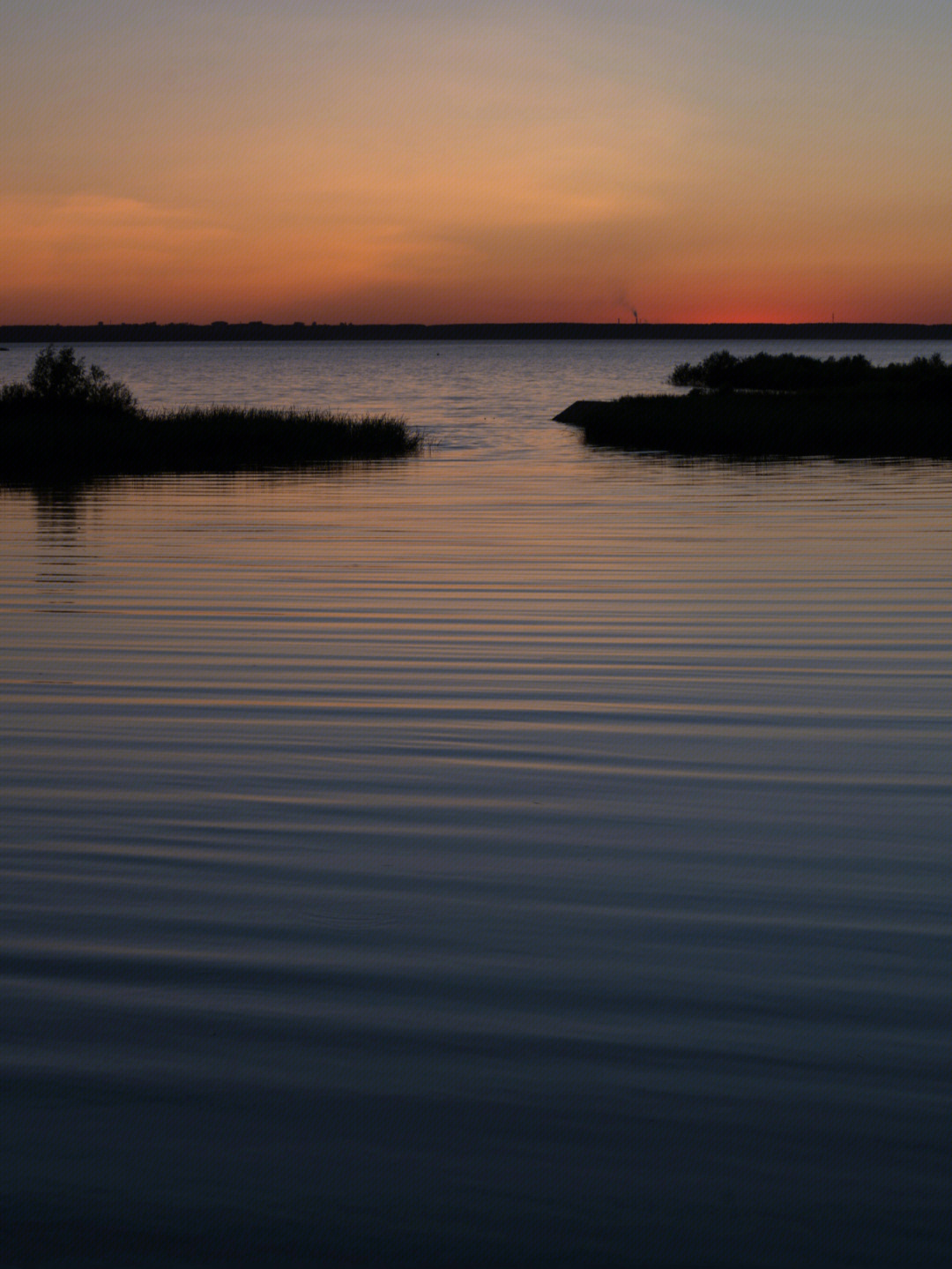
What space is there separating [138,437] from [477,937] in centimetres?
3595

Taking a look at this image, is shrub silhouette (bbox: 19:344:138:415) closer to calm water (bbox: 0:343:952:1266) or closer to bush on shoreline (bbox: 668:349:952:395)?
bush on shoreline (bbox: 668:349:952:395)

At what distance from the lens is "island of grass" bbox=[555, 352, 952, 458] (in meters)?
42.2

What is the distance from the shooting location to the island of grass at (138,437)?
125ft

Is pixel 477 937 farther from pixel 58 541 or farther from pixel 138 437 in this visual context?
pixel 138 437

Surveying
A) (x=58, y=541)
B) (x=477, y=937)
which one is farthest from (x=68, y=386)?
(x=477, y=937)

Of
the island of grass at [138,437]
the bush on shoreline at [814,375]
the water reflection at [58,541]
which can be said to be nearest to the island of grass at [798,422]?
the bush on shoreline at [814,375]

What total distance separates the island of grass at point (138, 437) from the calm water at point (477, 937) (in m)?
24.5

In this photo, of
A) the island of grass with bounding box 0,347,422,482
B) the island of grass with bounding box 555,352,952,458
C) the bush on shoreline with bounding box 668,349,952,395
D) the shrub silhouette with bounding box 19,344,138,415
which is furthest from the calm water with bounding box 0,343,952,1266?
the bush on shoreline with bounding box 668,349,952,395

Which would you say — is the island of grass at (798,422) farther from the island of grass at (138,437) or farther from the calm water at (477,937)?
the calm water at (477,937)

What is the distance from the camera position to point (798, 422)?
4438 centimetres

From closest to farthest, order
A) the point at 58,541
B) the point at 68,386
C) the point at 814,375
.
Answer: the point at 58,541 → the point at 68,386 → the point at 814,375

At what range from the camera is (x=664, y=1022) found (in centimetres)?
485

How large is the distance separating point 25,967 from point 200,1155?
1679 millimetres

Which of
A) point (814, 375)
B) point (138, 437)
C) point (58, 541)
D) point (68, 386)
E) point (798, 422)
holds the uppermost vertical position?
point (814, 375)
